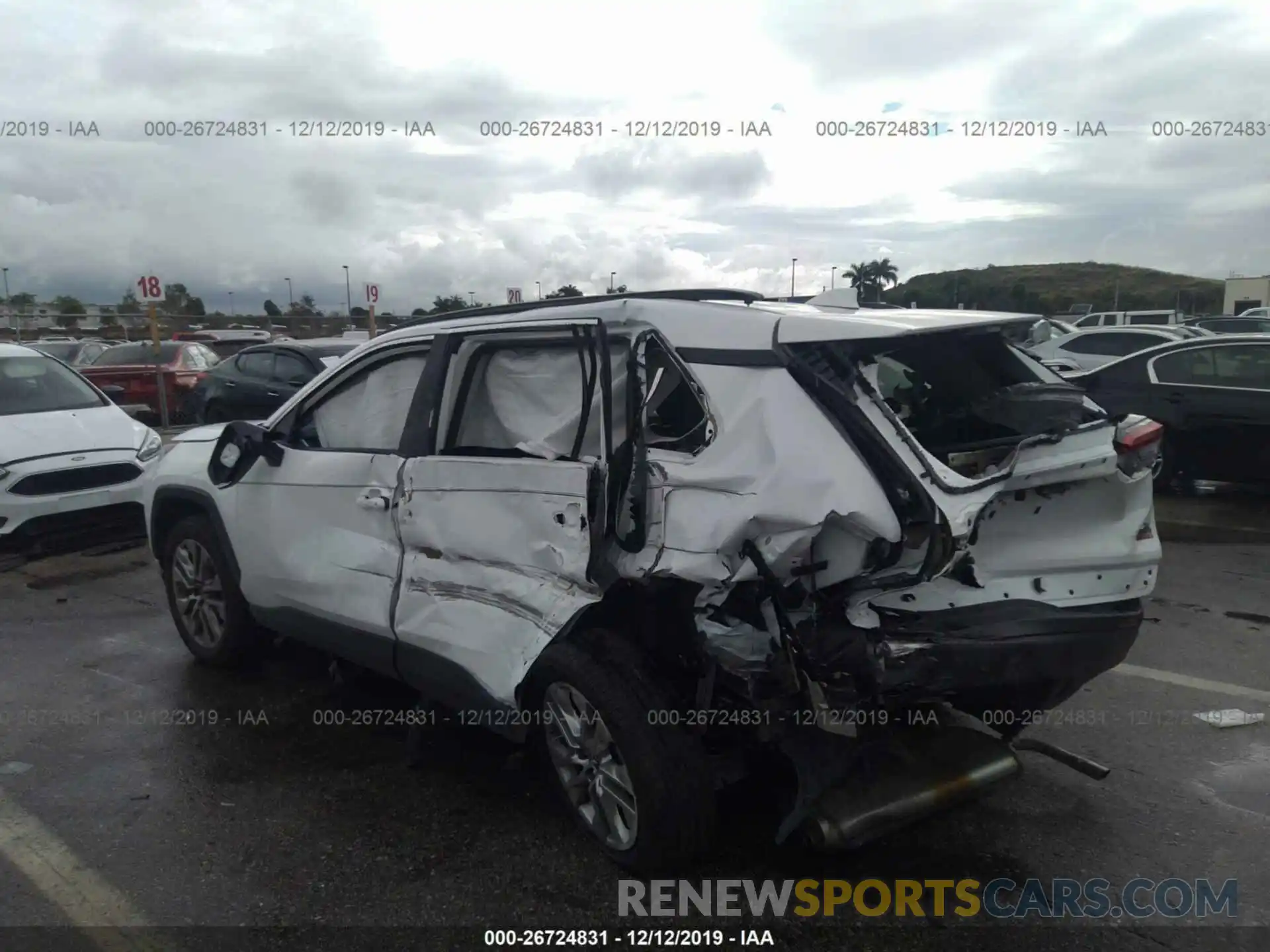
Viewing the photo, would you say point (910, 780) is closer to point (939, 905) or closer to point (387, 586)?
point (939, 905)

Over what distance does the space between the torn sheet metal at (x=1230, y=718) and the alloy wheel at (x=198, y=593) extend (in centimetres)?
467

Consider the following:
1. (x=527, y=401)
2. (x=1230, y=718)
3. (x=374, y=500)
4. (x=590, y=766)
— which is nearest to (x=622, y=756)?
Answer: (x=590, y=766)

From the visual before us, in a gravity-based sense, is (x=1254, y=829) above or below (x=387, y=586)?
below

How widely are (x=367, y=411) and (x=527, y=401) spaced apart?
945 millimetres

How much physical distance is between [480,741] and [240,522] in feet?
5.30

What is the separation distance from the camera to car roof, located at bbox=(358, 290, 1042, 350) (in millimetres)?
2947

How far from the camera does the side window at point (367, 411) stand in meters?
4.00

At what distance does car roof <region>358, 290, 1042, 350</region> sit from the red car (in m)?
15.6

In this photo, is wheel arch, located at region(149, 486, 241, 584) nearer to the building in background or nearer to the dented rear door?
the dented rear door

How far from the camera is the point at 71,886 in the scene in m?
3.20

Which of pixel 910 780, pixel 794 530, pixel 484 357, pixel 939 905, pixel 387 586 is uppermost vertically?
pixel 484 357

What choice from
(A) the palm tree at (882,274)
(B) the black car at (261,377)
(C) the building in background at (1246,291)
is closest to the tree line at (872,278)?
(A) the palm tree at (882,274)

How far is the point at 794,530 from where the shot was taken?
277 centimetres

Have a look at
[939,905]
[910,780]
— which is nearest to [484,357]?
[910,780]
